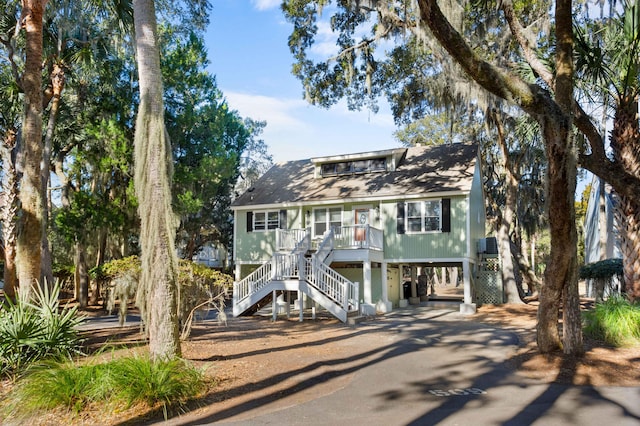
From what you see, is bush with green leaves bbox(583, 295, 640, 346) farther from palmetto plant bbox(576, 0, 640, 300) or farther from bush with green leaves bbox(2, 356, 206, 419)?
bush with green leaves bbox(2, 356, 206, 419)

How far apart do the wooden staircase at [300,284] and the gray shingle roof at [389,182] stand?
3.64m

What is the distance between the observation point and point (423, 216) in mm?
20250


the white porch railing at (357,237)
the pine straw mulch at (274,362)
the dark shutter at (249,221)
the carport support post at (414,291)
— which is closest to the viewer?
the pine straw mulch at (274,362)

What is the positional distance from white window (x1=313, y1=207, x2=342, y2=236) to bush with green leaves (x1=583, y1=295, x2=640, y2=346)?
1220 centimetres

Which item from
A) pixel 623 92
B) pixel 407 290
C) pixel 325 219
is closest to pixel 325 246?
pixel 325 219

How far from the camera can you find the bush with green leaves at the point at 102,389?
6141 millimetres

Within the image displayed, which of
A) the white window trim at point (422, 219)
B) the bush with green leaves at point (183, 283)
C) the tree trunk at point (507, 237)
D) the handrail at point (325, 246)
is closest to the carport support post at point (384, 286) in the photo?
the white window trim at point (422, 219)

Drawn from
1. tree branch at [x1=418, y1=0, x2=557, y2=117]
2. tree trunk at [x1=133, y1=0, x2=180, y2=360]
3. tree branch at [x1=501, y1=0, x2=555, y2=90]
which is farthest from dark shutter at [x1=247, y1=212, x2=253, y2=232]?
tree branch at [x1=418, y1=0, x2=557, y2=117]

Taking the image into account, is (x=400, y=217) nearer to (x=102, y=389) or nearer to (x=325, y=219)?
(x=325, y=219)

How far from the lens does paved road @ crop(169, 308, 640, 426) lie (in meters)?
5.96

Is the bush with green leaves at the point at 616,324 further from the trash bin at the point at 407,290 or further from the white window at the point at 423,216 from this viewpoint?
the trash bin at the point at 407,290

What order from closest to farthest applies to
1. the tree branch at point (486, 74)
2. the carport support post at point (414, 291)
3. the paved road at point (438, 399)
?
the paved road at point (438, 399)
the tree branch at point (486, 74)
the carport support post at point (414, 291)

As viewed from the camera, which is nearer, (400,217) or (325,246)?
(325,246)

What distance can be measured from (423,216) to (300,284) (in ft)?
20.7
